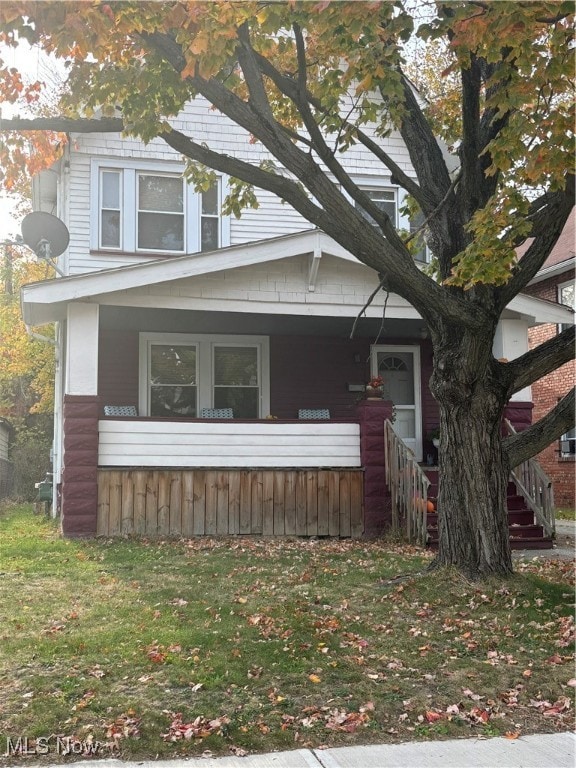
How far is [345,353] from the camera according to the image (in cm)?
1463

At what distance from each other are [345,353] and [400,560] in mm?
6541

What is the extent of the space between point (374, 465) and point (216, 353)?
4214 mm

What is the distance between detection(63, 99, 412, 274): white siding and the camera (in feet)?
44.2

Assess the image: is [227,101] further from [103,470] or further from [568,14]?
[103,470]

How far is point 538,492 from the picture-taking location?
429 inches

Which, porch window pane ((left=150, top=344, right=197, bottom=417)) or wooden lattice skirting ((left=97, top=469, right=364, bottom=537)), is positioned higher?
porch window pane ((left=150, top=344, right=197, bottom=417))

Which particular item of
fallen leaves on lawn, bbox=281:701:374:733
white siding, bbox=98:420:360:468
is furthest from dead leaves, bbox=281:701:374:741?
white siding, bbox=98:420:360:468

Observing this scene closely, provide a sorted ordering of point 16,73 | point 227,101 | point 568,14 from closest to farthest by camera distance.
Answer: point 568,14, point 227,101, point 16,73

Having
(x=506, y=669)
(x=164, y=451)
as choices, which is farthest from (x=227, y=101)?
(x=164, y=451)

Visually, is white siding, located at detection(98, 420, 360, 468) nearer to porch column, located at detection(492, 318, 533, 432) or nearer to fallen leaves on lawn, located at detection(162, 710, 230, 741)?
porch column, located at detection(492, 318, 533, 432)

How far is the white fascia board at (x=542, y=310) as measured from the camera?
472 inches

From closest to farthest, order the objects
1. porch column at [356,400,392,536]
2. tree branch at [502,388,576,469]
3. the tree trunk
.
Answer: the tree trunk < tree branch at [502,388,576,469] < porch column at [356,400,392,536]

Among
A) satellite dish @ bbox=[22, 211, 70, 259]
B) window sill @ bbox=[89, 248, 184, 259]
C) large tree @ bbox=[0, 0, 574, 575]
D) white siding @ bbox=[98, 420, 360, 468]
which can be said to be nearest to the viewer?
large tree @ bbox=[0, 0, 574, 575]
